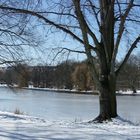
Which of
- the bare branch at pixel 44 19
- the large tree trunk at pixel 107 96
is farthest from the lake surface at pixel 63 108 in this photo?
the bare branch at pixel 44 19

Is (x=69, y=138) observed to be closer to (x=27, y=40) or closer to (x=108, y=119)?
(x=108, y=119)

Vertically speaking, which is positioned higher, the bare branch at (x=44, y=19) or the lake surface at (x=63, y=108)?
the bare branch at (x=44, y=19)

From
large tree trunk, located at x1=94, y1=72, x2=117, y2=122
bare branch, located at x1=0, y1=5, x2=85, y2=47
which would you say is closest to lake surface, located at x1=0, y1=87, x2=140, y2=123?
large tree trunk, located at x1=94, y1=72, x2=117, y2=122

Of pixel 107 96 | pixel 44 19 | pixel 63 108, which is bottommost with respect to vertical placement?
pixel 63 108

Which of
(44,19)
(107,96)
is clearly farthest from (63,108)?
(44,19)

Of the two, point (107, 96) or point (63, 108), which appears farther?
point (63, 108)

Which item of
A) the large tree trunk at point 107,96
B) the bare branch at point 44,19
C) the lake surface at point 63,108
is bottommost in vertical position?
the lake surface at point 63,108

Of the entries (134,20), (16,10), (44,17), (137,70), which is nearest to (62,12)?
(44,17)

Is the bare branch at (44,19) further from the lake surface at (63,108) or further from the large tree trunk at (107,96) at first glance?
the lake surface at (63,108)

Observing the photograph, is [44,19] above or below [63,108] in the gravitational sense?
above

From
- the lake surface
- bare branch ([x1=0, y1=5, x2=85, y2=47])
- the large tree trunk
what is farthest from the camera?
the lake surface

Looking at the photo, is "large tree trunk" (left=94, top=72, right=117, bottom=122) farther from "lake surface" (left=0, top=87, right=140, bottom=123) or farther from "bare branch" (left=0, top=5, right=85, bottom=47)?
"lake surface" (left=0, top=87, right=140, bottom=123)

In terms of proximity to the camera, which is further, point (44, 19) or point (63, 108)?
point (63, 108)

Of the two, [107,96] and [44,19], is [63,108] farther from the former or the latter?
[44,19]
